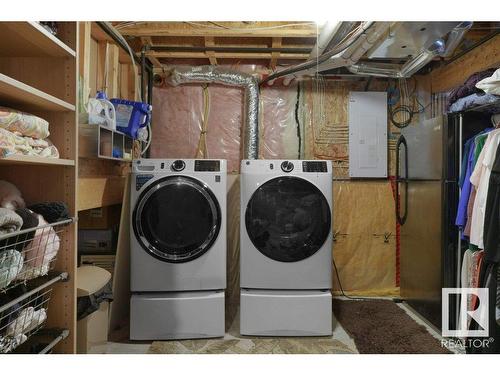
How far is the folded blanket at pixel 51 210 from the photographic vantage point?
5.04ft

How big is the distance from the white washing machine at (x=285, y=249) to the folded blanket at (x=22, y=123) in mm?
1416

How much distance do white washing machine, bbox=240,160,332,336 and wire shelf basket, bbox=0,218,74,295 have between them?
134cm

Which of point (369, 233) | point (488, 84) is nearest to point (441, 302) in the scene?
point (369, 233)

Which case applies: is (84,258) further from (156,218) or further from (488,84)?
(488,84)

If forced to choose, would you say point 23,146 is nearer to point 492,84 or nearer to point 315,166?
point 315,166

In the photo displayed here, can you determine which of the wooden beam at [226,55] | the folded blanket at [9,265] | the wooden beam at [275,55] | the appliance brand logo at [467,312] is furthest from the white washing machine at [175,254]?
the appliance brand logo at [467,312]

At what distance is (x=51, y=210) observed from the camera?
61.1 inches

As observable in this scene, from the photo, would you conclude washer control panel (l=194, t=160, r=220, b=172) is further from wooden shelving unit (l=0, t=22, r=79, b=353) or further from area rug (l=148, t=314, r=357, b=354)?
area rug (l=148, t=314, r=357, b=354)

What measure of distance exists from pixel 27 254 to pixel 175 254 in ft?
3.75

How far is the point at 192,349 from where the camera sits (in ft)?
7.92

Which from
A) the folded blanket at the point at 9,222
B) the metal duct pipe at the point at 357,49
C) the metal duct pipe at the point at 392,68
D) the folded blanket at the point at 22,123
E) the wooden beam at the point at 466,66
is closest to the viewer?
the folded blanket at the point at 9,222

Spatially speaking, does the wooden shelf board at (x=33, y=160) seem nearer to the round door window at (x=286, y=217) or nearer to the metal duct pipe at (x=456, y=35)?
the round door window at (x=286, y=217)
